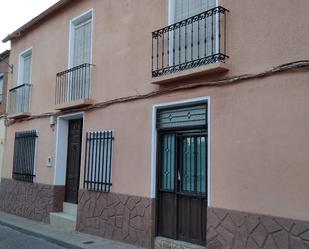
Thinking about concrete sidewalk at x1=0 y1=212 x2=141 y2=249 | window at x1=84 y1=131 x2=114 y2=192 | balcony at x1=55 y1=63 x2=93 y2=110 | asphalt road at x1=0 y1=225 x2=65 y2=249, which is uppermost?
balcony at x1=55 y1=63 x2=93 y2=110

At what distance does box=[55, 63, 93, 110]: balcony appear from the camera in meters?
9.41

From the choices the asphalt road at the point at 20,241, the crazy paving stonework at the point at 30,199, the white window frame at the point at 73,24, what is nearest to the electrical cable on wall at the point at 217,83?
the white window frame at the point at 73,24

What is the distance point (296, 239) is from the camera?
508 cm

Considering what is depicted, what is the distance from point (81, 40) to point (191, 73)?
4.63 m

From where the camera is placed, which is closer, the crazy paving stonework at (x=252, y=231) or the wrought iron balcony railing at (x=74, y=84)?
the crazy paving stonework at (x=252, y=231)

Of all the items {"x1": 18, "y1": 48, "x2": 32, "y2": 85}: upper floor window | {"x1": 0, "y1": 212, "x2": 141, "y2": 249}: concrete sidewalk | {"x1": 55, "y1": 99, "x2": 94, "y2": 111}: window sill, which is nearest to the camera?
{"x1": 0, "y1": 212, "x2": 141, "y2": 249}: concrete sidewalk

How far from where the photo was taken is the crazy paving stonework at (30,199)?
34.2 feet

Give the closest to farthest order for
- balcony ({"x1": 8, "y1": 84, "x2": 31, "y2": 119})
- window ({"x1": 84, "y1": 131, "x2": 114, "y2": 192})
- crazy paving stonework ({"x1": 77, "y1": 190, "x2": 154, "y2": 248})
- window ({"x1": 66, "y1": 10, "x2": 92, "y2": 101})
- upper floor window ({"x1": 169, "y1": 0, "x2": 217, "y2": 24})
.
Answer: upper floor window ({"x1": 169, "y1": 0, "x2": 217, "y2": 24}) < crazy paving stonework ({"x1": 77, "y1": 190, "x2": 154, "y2": 248}) < window ({"x1": 84, "y1": 131, "x2": 114, "y2": 192}) < window ({"x1": 66, "y1": 10, "x2": 92, "y2": 101}) < balcony ({"x1": 8, "y1": 84, "x2": 31, "y2": 119})

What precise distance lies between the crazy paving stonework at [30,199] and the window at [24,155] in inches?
9.4

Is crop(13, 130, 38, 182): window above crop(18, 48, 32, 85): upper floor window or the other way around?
the other way around

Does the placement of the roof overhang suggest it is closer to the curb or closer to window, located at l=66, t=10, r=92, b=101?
window, located at l=66, t=10, r=92, b=101

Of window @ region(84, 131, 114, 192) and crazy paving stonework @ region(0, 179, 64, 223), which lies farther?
crazy paving stonework @ region(0, 179, 64, 223)

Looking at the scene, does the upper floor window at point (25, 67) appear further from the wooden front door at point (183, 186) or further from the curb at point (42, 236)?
the wooden front door at point (183, 186)

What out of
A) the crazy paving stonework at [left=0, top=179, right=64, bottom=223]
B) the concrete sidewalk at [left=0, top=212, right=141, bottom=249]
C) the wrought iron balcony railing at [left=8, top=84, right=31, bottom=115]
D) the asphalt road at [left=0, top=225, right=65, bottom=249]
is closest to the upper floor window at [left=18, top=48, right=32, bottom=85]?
the wrought iron balcony railing at [left=8, top=84, right=31, bottom=115]
